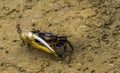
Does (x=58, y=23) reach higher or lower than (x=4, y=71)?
higher

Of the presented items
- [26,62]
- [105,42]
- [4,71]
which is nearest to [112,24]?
[105,42]

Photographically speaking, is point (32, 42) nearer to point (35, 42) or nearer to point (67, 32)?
point (35, 42)

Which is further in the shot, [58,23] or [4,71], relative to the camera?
[58,23]

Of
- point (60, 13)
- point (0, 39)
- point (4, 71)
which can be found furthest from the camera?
point (60, 13)

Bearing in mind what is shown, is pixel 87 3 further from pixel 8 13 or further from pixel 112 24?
pixel 8 13

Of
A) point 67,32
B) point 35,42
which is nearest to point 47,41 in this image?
point 35,42
